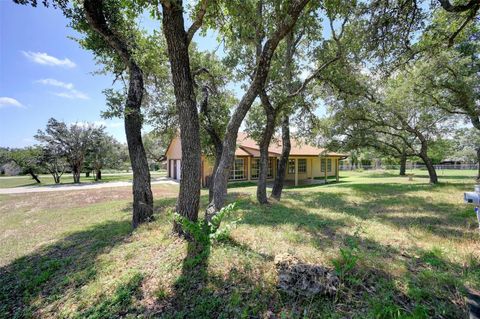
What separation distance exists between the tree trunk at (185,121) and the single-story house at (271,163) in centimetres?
1209

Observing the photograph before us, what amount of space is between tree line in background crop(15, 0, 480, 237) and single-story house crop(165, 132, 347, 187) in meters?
6.44

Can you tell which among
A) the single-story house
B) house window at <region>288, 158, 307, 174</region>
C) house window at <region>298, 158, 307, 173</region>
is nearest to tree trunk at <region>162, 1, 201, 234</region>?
the single-story house

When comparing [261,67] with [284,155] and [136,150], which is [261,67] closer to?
[136,150]

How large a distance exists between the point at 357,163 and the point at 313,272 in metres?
48.2

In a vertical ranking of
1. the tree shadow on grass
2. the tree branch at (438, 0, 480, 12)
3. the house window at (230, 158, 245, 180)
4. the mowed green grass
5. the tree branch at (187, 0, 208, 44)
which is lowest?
the tree shadow on grass

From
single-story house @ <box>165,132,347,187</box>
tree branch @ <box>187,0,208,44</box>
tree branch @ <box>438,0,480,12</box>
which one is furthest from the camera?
single-story house @ <box>165,132,347,187</box>

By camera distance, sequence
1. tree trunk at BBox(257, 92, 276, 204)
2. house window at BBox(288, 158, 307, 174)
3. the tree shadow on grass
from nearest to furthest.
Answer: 1. the tree shadow on grass
2. tree trunk at BBox(257, 92, 276, 204)
3. house window at BBox(288, 158, 307, 174)

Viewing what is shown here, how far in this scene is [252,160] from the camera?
20.2 m

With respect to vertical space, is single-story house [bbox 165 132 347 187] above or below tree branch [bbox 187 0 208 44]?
below

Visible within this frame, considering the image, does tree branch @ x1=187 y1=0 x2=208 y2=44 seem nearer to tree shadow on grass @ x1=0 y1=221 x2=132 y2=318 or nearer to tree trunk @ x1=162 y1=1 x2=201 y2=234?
tree trunk @ x1=162 y1=1 x2=201 y2=234

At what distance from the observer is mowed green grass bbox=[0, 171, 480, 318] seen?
2484 mm

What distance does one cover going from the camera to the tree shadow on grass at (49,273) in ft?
10.7

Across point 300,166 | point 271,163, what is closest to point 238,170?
point 271,163

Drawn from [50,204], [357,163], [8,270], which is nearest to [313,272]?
[8,270]
